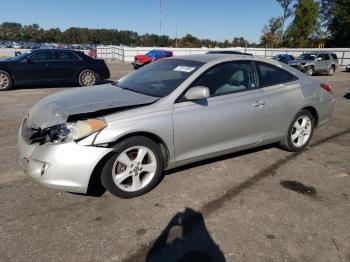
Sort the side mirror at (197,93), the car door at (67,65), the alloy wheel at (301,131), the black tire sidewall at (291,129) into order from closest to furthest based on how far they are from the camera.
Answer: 1. the side mirror at (197,93)
2. the black tire sidewall at (291,129)
3. the alloy wheel at (301,131)
4. the car door at (67,65)

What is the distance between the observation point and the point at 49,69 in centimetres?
1185

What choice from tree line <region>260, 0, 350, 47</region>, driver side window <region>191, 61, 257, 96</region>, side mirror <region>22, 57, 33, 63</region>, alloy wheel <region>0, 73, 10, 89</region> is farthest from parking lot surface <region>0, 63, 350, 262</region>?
tree line <region>260, 0, 350, 47</region>

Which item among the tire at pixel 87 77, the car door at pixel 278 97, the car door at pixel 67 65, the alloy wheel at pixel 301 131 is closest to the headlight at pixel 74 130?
the car door at pixel 278 97

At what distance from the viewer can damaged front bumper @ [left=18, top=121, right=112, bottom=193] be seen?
3.30 metres

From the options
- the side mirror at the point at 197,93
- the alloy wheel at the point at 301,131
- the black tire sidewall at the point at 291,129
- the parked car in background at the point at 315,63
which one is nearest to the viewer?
the side mirror at the point at 197,93

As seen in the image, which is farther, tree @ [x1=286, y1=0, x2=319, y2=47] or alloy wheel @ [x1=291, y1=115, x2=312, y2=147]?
tree @ [x1=286, y1=0, x2=319, y2=47]

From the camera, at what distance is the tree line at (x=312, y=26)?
5681 centimetres

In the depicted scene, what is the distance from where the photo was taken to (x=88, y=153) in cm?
333

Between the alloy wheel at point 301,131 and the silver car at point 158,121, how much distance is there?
0.08 ft

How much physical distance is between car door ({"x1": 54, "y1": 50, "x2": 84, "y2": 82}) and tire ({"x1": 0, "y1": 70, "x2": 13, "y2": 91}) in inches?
61.5

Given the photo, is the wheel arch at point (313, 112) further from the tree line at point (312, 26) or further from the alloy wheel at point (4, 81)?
the tree line at point (312, 26)

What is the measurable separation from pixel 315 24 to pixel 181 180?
6229 cm

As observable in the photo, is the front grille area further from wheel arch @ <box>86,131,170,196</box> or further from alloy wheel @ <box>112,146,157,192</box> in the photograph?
alloy wheel @ <box>112,146,157,192</box>

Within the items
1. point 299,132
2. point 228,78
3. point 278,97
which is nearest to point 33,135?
point 228,78
